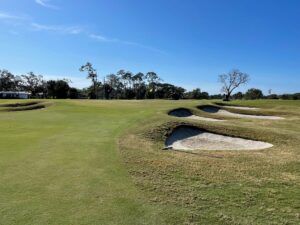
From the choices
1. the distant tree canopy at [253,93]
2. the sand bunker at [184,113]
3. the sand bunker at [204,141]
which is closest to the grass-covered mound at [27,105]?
the sand bunker at [184,113]

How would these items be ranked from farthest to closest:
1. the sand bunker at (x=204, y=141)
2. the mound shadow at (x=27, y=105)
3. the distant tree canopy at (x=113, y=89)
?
the distant tree canopy at (x=113, y=89) → the mound shadow at (x=27, y=105) → the sand bunker at (x=204, y=141)

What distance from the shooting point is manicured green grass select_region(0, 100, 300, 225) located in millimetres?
5242

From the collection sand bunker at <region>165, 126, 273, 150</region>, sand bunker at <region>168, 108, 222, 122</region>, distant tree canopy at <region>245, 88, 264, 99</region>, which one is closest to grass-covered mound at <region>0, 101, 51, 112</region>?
sand bunker at <region>168, 108, 222, 122</region>

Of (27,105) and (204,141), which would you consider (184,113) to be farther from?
(27,105)

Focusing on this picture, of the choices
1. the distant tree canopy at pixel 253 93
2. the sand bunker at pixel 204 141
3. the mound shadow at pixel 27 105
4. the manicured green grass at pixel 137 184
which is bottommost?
the sand bunker at pixel 204 141

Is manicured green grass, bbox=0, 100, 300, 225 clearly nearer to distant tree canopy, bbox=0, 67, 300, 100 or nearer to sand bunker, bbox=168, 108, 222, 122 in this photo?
sand bunker, bbox=168, 108, 222, 122

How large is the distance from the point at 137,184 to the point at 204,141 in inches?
343

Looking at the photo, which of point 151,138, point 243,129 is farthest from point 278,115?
point 151,138

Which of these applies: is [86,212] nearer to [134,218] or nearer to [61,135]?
[134,218]

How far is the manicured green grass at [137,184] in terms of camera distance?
5.24 m

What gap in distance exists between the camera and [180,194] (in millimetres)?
6266

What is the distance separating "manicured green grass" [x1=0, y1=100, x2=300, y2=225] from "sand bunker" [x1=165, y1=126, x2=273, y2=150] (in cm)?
202

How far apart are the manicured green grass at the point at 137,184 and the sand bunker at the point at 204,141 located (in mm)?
2018

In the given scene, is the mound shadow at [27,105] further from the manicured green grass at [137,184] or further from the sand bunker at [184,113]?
the manicured green grass at [137,184]
